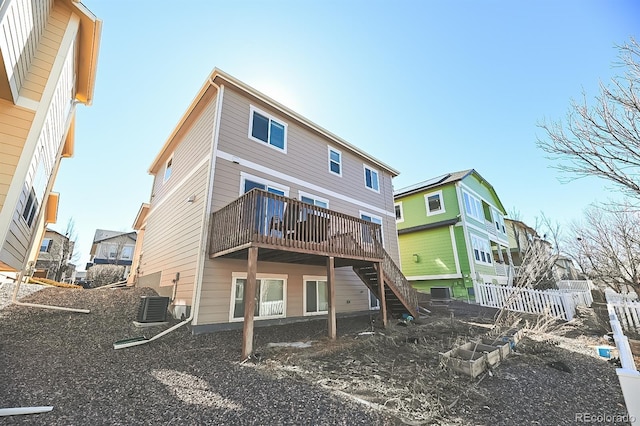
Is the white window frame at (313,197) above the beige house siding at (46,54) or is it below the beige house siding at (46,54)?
below

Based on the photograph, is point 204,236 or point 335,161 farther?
point 335,161

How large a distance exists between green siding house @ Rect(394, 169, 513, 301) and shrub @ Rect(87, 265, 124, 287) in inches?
838

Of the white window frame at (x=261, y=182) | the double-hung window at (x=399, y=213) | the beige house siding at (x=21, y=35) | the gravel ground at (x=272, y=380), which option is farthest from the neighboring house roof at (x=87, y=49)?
the double-hung window at (x=399, y=213)

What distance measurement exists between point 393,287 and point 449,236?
944 cm

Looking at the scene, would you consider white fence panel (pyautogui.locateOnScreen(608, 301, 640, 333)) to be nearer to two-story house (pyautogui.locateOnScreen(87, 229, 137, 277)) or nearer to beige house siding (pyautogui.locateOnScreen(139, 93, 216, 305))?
beige house siding (pyautogui.locateOnScreen(139, 93, 216, 305))

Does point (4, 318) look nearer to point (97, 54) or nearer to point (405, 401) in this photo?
point (97, 54)

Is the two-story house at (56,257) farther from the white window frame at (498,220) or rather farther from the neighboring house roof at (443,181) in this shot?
the white window frame at (498,220)

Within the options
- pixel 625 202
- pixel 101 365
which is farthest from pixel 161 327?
pixel 625 202

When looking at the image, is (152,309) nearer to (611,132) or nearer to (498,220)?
(611,132)

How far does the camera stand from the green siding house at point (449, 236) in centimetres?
1631

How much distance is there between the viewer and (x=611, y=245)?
433 inches

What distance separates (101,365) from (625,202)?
10.0 m

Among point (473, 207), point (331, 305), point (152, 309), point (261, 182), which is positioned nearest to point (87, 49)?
point (261, 182)

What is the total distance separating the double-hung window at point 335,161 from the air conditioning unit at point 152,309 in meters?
8.36
